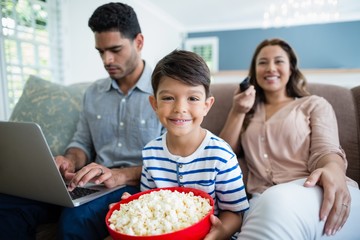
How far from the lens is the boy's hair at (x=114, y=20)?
1.27m

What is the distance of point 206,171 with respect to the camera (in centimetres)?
91

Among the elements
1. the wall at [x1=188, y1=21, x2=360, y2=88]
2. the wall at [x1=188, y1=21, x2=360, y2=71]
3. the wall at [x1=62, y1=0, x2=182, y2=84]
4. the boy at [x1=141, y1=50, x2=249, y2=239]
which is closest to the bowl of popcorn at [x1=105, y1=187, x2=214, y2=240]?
the boy at [x1=141, y1=50, x2=249, y2=239]

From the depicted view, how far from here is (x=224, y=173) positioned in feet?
2.91

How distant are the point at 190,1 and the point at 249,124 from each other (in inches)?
183

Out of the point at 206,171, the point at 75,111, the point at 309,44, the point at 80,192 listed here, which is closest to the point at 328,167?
the point at 206,171

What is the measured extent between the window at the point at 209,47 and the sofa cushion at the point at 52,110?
619 cm

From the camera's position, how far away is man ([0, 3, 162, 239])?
128 cm

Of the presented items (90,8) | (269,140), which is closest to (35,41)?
(90,8)

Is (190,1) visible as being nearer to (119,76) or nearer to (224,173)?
(119,76)

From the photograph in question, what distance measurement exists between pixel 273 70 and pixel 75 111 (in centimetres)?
113

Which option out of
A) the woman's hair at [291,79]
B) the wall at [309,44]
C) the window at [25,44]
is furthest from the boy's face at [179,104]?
the wall at [309,44]

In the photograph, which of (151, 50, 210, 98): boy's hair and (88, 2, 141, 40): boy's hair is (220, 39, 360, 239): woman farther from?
(88, 2, 141, 40): boy's hair

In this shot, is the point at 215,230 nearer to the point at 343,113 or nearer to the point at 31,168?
the point at 31,168

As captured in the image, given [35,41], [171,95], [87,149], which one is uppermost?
[35,41]
